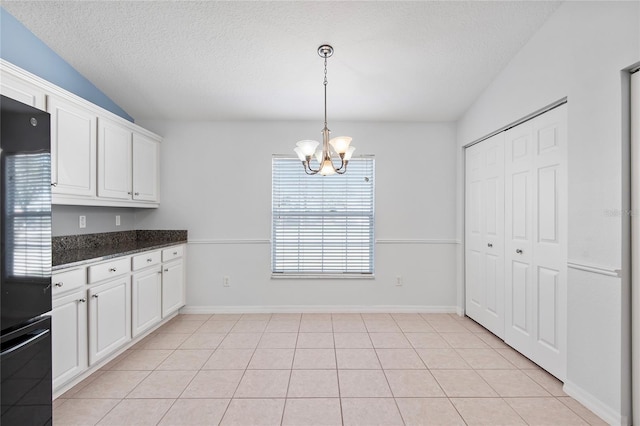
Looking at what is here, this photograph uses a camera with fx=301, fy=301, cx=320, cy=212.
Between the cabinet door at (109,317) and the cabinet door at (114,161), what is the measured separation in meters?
0.89

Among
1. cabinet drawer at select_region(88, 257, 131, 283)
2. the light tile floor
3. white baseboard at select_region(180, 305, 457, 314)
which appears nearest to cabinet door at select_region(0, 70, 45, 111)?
cabinet drawer at select_region(88, 257, 131, 283)

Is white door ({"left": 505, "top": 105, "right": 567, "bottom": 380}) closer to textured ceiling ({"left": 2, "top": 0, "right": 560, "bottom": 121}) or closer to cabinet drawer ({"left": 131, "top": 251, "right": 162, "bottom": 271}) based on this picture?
textured ceiling ({"left": 2, "top": 0, "right": 560, "bottom": 121})

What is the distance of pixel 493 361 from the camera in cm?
260

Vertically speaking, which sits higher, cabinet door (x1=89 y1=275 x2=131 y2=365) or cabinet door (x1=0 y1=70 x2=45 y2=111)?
cabinet door (x1=0 y1=70 x2=45 y2=111)

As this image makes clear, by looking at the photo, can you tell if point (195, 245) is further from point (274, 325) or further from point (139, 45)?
point (139, 45)

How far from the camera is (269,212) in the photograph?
385cm

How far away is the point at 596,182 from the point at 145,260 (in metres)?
3.71

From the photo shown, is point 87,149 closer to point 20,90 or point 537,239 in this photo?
point 20,90

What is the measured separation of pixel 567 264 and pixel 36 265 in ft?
10.3

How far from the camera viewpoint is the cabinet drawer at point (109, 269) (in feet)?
7.45

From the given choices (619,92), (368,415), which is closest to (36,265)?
(368,415)

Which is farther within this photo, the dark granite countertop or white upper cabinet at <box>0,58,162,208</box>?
the dark granite countertop

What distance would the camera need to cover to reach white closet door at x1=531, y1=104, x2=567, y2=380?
7.48 feet

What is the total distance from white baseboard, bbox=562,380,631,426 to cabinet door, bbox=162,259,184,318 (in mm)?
3641
